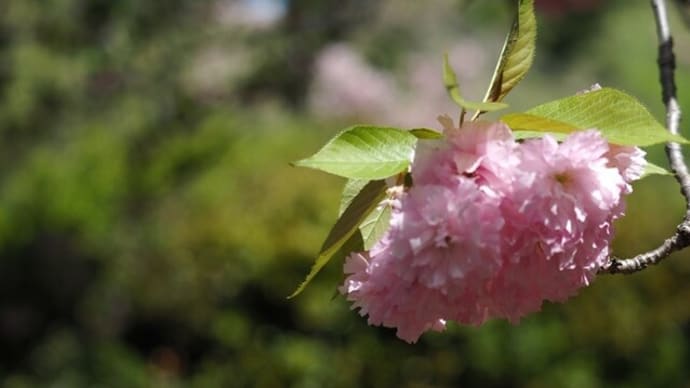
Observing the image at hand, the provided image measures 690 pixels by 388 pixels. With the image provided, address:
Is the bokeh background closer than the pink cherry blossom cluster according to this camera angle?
No

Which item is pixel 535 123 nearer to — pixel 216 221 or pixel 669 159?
pixel 669 159

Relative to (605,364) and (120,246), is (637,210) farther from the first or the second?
(120,246)

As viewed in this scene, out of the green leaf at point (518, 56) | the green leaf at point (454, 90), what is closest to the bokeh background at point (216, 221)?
the green leaf at point (518, 56)

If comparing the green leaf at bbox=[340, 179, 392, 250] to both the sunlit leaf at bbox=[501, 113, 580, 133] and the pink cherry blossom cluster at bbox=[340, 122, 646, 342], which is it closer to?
the pink cherry blossom cluster at bbox=[340, 122, 646, 342]

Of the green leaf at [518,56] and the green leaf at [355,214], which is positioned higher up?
the green leaf at [518,56]

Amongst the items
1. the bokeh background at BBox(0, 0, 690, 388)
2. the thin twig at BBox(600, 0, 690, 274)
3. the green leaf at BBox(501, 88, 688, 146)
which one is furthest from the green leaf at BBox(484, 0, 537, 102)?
the bokeh background at BBox(0, 0, 690, 388)

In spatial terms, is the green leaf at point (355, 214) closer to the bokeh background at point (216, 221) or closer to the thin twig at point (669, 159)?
the thin twig at point (669, 159)

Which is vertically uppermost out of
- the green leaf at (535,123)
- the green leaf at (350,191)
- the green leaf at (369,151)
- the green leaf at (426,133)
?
the green leaf at (535,123)
